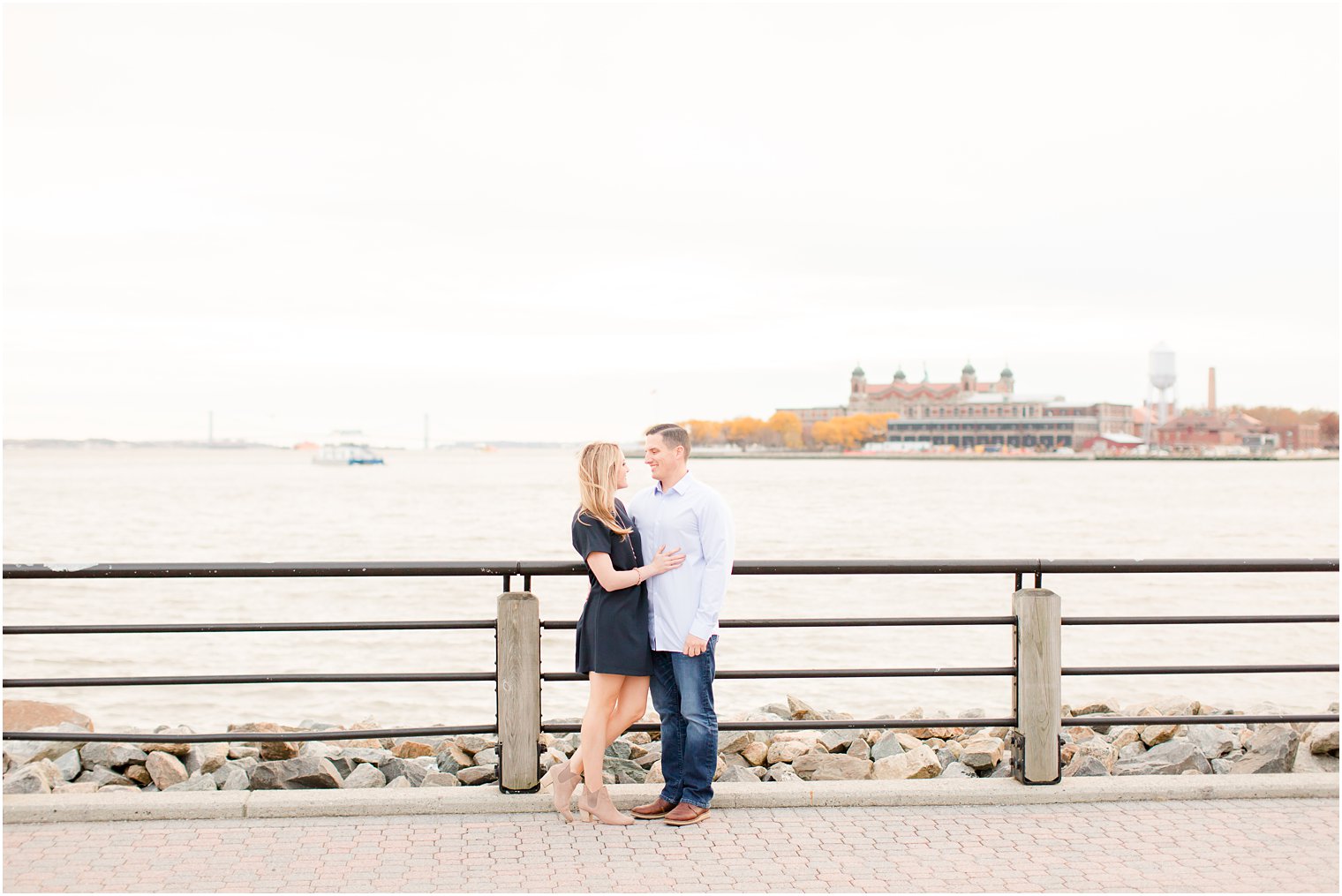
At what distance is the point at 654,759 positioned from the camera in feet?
27.6

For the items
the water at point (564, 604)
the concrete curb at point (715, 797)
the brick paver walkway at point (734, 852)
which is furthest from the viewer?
the water at point (564, 604)

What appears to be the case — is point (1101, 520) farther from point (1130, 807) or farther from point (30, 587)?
point (1130, 807)

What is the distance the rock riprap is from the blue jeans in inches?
48.0

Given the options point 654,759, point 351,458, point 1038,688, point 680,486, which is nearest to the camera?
point 680,486

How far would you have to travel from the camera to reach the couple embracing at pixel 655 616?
17.4 feet

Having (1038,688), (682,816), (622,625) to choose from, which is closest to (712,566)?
(622,625)

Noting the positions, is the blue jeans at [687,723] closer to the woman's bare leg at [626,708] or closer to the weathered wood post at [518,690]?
the woman's bare leg at [626,708]

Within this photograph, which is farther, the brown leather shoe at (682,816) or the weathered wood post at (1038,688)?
the weathered wood post at (1038,688)

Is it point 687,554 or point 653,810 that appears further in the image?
point 653,810

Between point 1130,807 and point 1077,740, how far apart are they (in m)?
4.23

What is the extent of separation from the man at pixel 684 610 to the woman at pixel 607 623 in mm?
73

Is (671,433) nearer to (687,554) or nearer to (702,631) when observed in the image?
(687,554)

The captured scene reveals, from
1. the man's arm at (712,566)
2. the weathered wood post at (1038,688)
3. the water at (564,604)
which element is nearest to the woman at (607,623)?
the man's arm at (712,566)

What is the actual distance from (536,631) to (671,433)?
122 cm
